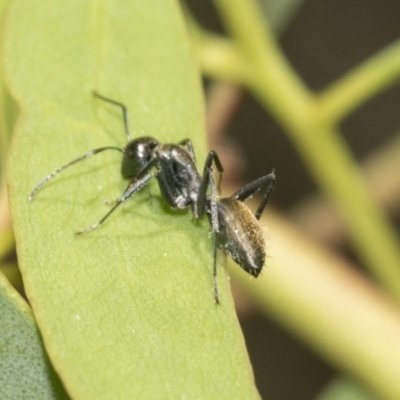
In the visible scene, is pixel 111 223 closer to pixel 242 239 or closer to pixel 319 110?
pixel 242 239

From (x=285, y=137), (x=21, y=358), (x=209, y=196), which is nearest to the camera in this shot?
(x=21, y=358)

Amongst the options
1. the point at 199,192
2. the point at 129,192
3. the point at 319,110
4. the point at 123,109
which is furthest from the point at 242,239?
the point at 319,110

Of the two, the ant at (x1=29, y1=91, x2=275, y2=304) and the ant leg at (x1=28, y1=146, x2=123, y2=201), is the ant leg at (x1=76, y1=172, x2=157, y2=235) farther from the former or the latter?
the ant leg at (x1=28, y1=146, x2=123, y2=201)

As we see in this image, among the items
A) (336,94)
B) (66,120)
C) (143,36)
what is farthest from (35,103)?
(336,94)

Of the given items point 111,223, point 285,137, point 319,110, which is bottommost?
point 285,137

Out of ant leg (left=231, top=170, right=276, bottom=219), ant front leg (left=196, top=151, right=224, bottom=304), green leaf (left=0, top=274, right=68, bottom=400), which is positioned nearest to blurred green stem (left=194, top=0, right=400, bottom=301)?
ant leg (left=231, top=170, right=276, bottom=219)

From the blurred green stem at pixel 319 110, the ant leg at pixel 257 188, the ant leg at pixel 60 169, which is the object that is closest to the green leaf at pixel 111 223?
the ant leg at pixel 60 169
